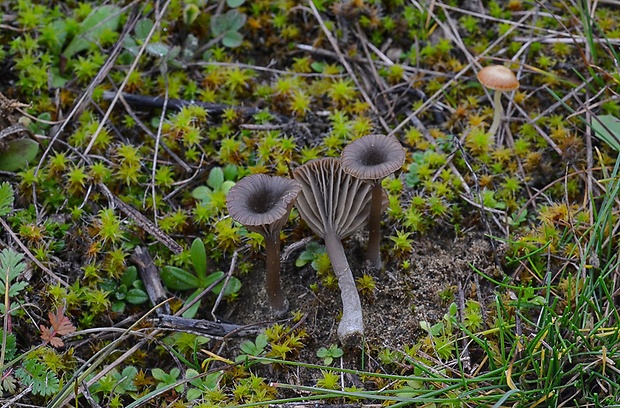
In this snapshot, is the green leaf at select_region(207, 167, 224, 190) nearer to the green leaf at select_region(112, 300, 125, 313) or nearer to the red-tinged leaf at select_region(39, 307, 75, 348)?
the green leaf at select_region(112, 300, 125, 313)

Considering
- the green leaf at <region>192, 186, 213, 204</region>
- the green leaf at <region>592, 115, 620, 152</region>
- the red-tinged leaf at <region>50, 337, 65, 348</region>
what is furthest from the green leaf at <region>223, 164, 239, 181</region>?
the green leaf at <region>592, 115, 620, 152</region>

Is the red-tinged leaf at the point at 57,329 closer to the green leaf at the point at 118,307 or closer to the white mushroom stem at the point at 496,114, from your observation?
the green leaf at the point at 118,307

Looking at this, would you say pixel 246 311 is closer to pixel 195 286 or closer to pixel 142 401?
pixel 195 286

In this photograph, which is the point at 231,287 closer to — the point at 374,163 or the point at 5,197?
the point at 374,163

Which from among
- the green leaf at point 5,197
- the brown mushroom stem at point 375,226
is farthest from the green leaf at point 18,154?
the brown mushroom stem at point 375,226

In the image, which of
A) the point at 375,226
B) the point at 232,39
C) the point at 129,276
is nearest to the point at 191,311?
the point at 129,276

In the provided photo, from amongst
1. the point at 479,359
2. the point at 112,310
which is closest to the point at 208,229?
the point at 112,310
